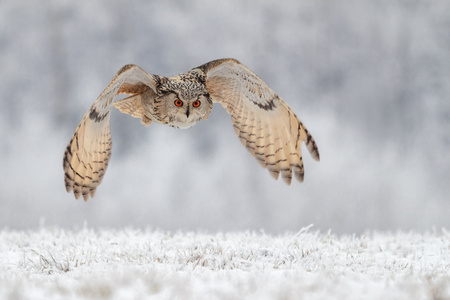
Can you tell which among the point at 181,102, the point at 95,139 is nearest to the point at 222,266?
the point at 181,102

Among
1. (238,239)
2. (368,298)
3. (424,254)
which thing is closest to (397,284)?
(368,298)

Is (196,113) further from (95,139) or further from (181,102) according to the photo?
(95,139)

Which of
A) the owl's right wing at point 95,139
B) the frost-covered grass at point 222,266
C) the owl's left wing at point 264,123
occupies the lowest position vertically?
the frost-covered grass at point 222,266

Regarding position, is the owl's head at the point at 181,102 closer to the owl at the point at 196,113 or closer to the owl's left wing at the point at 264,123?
the owl at the point at 196,113

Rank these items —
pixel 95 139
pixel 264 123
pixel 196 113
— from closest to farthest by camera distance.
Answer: pixel 196 113 < pixel 95 139 < pixel 264 123

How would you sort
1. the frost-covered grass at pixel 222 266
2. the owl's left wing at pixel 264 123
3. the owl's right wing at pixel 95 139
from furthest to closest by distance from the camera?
the owl's left wing at pixel 264 123 < the owl's right wing at pixel 95 139 < the frost-covered grass at pixel 222 266

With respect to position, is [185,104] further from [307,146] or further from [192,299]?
[192,299]

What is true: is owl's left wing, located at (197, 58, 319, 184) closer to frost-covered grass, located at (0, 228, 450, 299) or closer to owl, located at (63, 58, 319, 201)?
owl, located at (63, 58, 319, 201)

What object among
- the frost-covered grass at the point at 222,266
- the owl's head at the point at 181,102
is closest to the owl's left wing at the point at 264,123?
the owl's head at the point at 181,102

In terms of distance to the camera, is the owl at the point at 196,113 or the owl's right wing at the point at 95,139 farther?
the owl at the point at 196,113
